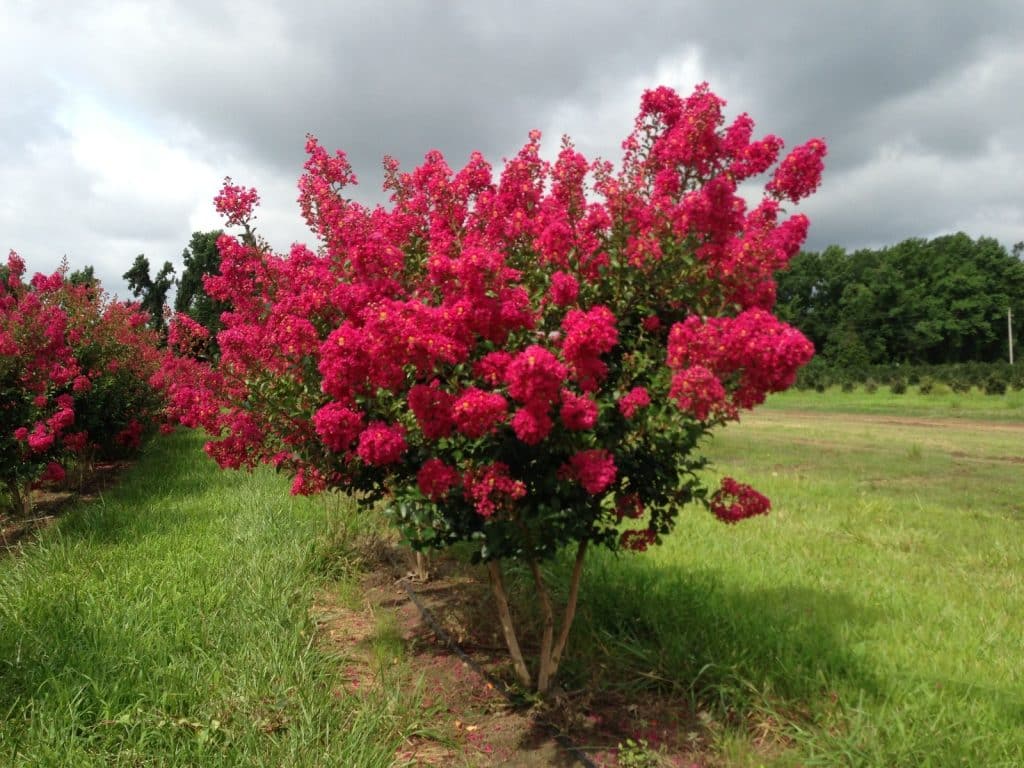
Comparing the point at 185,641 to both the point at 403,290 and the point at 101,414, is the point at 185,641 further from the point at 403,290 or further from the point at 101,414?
the point at 101,414

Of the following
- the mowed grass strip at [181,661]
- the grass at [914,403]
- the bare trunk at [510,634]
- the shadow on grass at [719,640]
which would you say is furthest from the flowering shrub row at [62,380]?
the grass at [914,403]

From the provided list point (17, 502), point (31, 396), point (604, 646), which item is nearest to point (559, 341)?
point (604, 646)

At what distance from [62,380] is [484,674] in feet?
21.8

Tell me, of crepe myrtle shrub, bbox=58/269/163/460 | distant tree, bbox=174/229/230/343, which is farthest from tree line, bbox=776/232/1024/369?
crepe myrtle shrub, bbox=58/269/163/460

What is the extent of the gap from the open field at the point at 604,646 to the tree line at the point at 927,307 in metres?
54.9

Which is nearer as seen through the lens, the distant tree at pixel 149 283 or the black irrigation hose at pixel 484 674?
the black irrigation hose at pixel 484 674

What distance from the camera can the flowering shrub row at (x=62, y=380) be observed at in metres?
7.44

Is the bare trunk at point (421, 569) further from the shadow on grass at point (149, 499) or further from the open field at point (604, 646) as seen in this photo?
the shadow on grass at point (149, 499)

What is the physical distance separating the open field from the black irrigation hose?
268 millimetres

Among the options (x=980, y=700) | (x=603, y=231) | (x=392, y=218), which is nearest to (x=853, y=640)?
(x=980, y=700)

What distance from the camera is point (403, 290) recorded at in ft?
10.8

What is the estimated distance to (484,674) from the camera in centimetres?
371

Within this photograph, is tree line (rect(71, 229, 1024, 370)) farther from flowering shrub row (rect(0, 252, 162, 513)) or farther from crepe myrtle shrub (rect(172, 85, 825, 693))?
crepe myrtle shrub (rect(172, 85, 825, 693))

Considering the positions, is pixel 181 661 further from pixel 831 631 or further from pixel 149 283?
pixel 149 283
